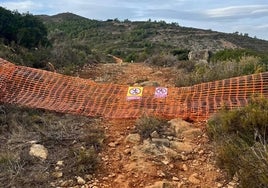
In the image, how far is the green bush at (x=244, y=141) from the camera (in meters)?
3.68

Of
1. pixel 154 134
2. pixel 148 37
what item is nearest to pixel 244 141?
pixel 154 134

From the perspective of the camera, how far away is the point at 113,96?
737 centimetres

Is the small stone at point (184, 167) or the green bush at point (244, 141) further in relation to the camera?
the small stone at point (184, 167)

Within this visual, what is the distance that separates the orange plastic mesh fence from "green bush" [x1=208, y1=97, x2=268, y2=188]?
3.68ft

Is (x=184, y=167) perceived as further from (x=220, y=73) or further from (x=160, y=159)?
(x=220, y=73)

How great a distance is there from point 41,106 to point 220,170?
323 cm

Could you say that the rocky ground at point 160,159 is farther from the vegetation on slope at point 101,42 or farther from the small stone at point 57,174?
the vegetation on slope at point 101,42

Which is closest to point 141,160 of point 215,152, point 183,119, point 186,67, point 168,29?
point 215,152

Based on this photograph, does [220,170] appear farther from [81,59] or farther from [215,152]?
[81,59]

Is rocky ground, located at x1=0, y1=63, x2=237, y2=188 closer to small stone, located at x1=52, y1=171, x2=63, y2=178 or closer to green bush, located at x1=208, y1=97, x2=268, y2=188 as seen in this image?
small stone, located at x1=52, y1=171, x2=63, y2=178

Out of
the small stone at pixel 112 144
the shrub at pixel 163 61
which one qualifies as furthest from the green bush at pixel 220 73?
the shrub at pixel 163 61

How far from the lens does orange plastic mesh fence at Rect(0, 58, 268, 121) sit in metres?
6.50

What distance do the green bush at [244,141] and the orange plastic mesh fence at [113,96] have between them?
112 cm

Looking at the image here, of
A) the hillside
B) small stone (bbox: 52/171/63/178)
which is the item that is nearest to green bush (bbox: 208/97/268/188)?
small stone (bbox: 52/171/63/178)
